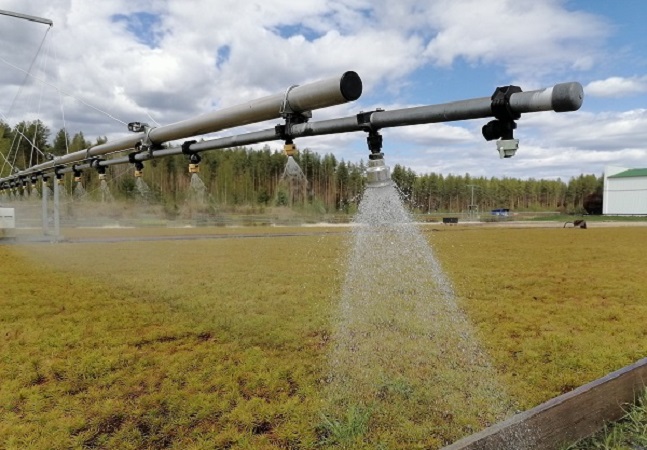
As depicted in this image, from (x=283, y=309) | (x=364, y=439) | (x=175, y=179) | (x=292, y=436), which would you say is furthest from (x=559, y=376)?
(x=175, y=179)

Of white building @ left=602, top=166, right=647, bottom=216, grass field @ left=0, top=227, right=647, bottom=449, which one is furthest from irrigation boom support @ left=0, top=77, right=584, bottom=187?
white building @ left=602, top=166, right=647, bottom=216

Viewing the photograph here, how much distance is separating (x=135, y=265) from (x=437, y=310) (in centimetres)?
1093

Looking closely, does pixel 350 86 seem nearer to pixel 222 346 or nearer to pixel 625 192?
pixel 222 346

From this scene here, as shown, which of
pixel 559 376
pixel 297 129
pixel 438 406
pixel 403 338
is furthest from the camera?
pixel 403 338

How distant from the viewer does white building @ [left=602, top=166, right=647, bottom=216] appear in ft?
250

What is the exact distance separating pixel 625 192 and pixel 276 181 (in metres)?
80.2

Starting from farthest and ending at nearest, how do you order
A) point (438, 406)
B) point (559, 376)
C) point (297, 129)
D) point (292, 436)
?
point (559, 376), point (438, 406), point (292, 436), point (297, 129)

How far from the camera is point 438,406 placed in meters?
4.77

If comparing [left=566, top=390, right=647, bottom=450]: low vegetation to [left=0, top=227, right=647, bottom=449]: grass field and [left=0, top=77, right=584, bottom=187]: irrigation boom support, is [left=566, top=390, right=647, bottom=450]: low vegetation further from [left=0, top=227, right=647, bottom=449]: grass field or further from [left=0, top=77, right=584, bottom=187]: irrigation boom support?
[left=0, top=77, right=584, bottom=187]: irrigation boom support

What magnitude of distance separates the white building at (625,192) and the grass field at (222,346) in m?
75.5

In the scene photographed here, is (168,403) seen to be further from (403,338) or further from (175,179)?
(175,179)

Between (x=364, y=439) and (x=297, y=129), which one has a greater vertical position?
(x=297, y=129)

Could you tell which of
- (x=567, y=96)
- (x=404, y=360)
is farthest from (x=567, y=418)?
(x=567, y=96)

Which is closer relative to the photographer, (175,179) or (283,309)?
(283,309)
